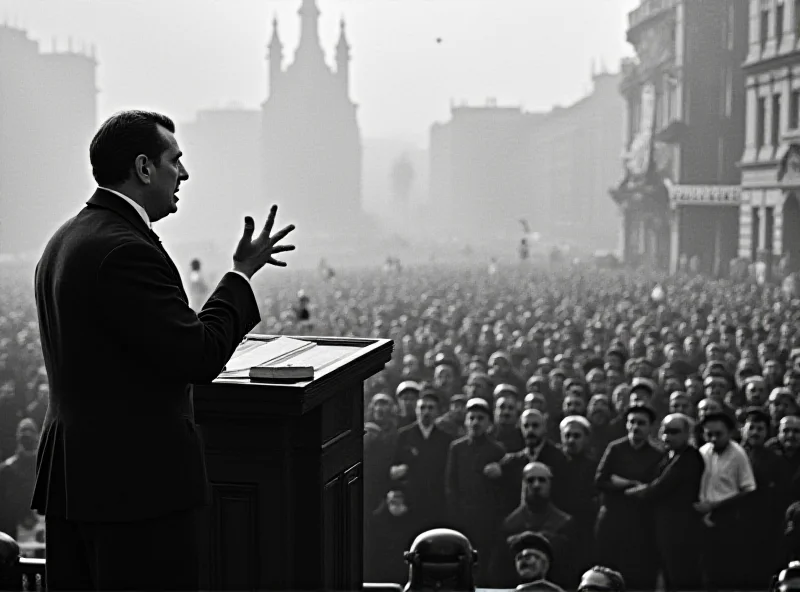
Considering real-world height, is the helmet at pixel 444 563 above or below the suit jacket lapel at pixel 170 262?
below

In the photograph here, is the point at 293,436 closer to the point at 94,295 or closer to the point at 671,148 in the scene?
the point at 94,295

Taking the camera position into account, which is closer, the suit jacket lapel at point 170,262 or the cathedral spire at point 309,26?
the suit jacket lapel at point 170,262

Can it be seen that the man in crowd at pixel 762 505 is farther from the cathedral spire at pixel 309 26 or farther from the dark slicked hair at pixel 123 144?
the cathedral spire at pixel 309 26

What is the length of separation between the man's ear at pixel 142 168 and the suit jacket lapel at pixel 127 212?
63mm

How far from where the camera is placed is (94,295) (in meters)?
2.21

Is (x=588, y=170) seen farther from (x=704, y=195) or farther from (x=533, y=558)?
(x=533, y=558)

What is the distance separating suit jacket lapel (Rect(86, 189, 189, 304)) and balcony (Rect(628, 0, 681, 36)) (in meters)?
40.6

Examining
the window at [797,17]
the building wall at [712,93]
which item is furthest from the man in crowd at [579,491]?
the building wall at [712,93]

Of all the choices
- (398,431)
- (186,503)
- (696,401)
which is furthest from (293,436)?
(696,401)

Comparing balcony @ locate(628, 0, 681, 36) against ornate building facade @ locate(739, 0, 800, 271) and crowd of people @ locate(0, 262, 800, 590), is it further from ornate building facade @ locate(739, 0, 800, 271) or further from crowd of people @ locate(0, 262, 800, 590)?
crowd of people @ locate(0, 262, 800, 590)

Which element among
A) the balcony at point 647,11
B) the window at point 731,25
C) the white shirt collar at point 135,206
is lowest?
the white shirt collar at point 135,206

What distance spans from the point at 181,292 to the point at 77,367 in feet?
0.84

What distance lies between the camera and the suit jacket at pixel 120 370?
2197 mm

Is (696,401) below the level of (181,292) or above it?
below
